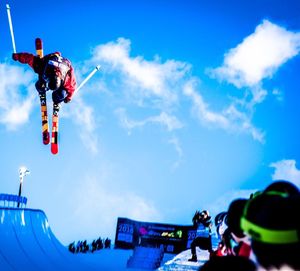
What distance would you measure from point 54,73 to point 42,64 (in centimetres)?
60

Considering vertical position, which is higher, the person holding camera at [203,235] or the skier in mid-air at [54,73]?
the skier in mid-air at [54,73]

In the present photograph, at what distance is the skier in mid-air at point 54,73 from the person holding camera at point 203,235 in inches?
210

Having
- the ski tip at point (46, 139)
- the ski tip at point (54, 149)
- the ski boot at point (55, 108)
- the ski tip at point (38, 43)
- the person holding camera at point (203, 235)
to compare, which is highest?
the ski tip at point (38, 43)

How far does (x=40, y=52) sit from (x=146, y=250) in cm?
1438

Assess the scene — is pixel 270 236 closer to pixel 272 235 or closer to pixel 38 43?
pixel 272 235

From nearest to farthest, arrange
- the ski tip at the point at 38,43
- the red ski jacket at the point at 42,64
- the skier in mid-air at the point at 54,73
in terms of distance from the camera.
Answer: the skier in mid-air at the point at 54,73 → the red ski jacket at the point at 42,64 → the ski tip at the point at 38,43

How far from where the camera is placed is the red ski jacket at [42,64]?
33.7 ft

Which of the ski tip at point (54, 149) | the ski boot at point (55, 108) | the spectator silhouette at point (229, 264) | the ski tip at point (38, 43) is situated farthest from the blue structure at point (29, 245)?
the spectator silhouette at point (229, 264)

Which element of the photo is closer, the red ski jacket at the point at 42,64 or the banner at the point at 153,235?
the red ski jacket at the point at 42,64

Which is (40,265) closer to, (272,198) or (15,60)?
(15,60)

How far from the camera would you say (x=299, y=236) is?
146cm

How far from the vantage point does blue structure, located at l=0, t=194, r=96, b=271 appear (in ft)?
31.0

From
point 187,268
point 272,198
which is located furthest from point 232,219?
point 187,268

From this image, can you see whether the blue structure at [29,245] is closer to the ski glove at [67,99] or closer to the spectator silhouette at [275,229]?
the ski glove at [67,99]
